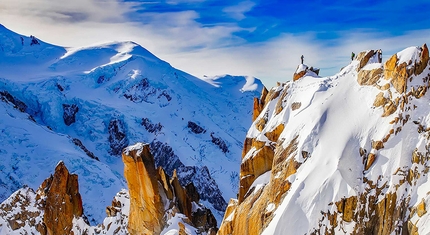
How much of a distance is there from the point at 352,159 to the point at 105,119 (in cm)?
9863

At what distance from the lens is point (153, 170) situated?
30.4 m

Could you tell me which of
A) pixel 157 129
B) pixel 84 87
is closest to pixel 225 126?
pixel 157 129

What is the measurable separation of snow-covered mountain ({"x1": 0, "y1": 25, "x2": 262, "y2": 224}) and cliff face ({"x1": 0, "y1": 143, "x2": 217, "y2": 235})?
24.0m

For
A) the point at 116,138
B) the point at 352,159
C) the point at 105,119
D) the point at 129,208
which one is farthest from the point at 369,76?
the point at 105,119

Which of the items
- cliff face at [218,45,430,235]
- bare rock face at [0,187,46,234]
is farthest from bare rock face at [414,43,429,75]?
bare rock face at [0,187,46,234]

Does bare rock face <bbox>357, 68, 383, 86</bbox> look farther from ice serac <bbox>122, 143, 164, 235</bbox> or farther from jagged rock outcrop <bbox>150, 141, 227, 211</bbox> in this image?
jagged rock outcrop <bbox>150, 141, 227, 211</bbox>

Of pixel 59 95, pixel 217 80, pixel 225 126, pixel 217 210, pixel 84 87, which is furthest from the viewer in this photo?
pixel 217 80

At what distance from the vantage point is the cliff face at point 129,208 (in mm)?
30359

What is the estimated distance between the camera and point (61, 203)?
39938mm

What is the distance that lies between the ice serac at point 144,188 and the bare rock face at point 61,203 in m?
11.5

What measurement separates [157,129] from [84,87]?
32.6 meters

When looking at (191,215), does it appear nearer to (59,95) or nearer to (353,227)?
(353,227)

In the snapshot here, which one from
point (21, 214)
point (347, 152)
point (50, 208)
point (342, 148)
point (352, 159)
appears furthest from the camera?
point (21, 214)

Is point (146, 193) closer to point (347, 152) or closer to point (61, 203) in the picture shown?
point (61, 203)
